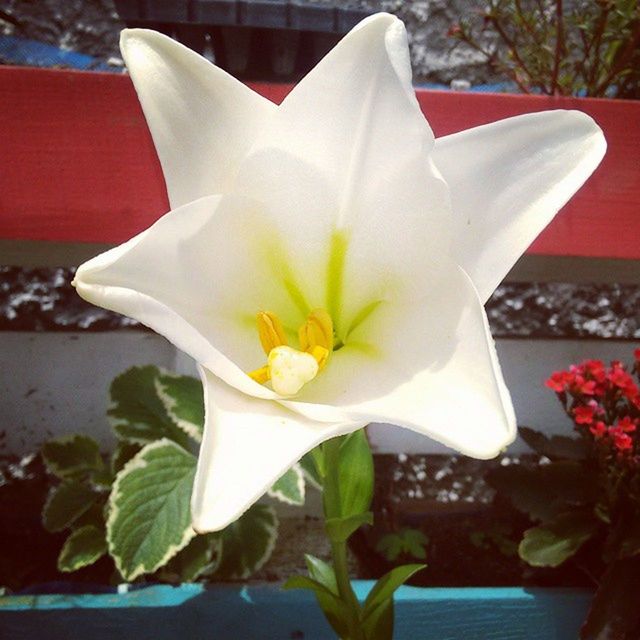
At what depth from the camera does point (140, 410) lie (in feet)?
2.42

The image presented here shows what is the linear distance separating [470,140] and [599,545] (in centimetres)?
53

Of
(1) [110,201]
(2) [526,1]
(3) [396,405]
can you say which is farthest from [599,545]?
(2) [526,1]

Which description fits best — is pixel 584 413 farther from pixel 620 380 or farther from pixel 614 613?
pixel 614 613

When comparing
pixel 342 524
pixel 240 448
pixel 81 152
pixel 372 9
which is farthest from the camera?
pixel 372 9

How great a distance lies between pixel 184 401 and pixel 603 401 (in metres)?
0.45

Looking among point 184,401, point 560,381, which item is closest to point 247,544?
point 184,401

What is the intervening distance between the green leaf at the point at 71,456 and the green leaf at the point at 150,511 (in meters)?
0.15

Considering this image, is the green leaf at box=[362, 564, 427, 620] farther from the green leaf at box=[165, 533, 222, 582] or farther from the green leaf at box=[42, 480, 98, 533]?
the green leaf at box=[42, 480, 98, 533]

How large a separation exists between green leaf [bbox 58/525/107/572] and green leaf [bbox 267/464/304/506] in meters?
0.20

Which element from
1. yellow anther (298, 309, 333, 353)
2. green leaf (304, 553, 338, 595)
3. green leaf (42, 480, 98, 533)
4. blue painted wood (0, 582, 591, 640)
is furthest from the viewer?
green leaf (42, 480, 98, 533)

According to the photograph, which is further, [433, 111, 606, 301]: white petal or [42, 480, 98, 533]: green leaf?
[42, 480, 98, 533]: green leaf

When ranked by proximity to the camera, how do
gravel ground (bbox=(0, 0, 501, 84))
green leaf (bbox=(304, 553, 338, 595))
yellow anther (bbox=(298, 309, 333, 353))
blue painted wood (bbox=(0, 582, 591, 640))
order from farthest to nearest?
gravel ground (bbox=(0, 0, 501, 84))
blue painted wood (bbox=(0, 582, 591, 640))
green leaf (bbox=(304, 553, 338, 595))
yellow anther (bbox=(298, 309, 333, 353))

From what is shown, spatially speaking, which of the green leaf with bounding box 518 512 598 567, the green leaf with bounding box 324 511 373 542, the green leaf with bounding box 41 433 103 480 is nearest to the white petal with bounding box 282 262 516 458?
the green leaf with bounding box 324 511 373 542

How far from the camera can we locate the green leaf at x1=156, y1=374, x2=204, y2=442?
2.26ft
